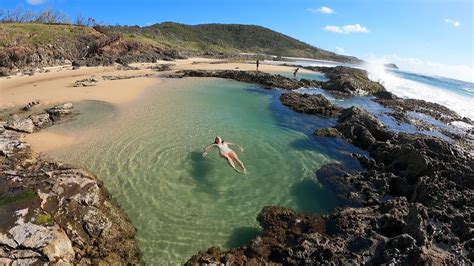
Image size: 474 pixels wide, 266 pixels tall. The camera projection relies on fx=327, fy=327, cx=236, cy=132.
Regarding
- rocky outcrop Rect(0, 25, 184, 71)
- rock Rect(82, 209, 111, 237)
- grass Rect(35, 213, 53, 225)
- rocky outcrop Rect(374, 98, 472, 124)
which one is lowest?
rocky outcrop Rect(374, 98, 472, 124)

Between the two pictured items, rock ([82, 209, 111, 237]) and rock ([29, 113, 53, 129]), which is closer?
rock ([82, 209, 111, 237])

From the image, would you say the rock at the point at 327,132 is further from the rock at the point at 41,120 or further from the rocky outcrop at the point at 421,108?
the rock at the point at 41,120

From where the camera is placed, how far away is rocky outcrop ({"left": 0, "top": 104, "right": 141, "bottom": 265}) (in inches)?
369

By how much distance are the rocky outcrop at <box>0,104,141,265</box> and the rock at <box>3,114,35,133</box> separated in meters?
6.78

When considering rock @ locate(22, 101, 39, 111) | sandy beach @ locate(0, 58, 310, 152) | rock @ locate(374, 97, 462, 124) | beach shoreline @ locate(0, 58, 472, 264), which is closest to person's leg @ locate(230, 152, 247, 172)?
beach shoreline @ locate(0, 58, 472, 264)

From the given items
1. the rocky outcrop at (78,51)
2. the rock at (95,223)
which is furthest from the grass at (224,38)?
the rock at (95,223)

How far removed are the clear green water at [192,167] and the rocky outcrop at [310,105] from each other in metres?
1.98

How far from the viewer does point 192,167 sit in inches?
632

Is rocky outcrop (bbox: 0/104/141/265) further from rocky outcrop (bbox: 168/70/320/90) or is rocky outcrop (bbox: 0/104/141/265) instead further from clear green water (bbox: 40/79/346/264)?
rocky outcrop (bbox: 168/70/320/90)

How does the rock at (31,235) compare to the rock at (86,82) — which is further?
the rock at (86,82)

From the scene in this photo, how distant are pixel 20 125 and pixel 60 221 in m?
12.4

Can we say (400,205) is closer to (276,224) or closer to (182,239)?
(276,224)

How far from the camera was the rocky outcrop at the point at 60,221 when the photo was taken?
9.38 m

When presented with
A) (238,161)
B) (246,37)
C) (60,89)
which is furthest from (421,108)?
(246,37)
